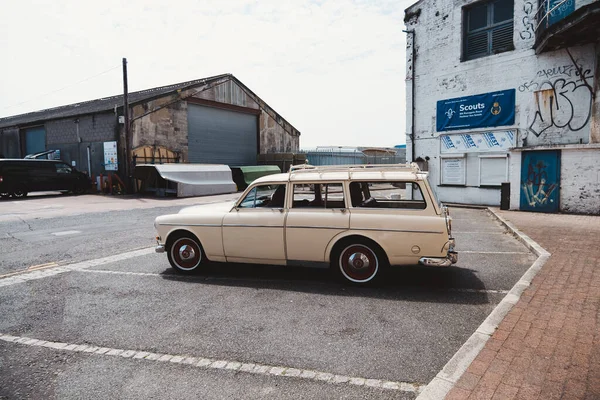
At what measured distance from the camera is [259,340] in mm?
3871

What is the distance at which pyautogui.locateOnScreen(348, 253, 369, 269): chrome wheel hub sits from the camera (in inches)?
→ 214

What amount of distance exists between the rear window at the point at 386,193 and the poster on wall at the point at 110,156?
2136 centimetres

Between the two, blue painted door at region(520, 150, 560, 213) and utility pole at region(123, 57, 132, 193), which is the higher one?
utility pole at region(123, 57, 132, 193)

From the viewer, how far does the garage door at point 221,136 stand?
27.5 meters

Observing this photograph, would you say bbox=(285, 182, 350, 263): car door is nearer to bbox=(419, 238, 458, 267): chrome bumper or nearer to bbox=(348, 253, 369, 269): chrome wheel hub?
bbox=(348, 253, 369, 269): chrome wheel hub

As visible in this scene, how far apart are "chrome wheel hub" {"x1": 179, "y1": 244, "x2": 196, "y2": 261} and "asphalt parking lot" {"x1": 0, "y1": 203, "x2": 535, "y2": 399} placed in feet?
1.12

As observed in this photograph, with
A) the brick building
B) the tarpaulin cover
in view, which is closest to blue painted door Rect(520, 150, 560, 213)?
the tarpaulin cover

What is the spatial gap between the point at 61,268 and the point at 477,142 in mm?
15299

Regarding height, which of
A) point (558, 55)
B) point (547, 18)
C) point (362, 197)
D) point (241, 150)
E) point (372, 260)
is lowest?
point (372, 260)

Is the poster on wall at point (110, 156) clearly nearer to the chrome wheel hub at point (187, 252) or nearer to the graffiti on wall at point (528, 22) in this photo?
the chrome wheel hub at point (187, 252)

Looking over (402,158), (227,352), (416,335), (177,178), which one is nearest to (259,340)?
(227,352)

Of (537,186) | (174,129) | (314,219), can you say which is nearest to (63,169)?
(174,129)

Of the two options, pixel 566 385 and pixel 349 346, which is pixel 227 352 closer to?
pixel 349 346

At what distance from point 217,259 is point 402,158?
32209mm
